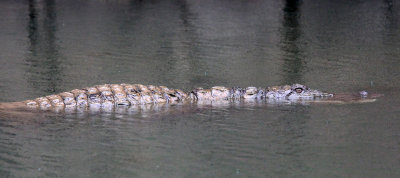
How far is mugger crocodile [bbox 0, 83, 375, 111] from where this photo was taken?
1155cm

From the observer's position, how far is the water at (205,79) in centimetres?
862

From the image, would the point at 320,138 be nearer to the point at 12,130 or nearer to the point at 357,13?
the point at 12,130

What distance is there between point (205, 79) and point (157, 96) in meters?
2.35

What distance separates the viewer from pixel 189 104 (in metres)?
12.0

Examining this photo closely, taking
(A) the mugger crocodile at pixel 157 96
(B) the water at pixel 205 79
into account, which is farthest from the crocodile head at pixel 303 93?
(B) the water at pixel 205 79

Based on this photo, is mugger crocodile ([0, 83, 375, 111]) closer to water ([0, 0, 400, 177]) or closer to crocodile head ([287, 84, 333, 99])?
crocodile head ([287, 84, 333, 99])

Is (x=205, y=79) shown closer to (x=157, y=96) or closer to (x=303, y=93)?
(x=157, y=96)

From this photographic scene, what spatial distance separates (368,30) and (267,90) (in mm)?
9123

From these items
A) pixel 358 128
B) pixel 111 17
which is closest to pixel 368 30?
pixel 111 17

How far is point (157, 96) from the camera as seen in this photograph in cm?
1206

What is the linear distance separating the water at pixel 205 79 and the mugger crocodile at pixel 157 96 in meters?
0.46

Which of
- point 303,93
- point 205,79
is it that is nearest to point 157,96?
point 205,79

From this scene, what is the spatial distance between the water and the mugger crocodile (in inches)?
18.0

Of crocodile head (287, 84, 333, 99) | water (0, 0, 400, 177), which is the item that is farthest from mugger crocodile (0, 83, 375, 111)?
water (0, 0, 400, 177)
